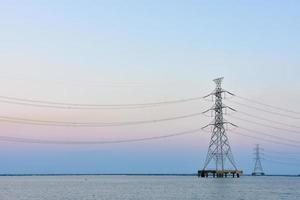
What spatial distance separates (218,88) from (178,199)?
6029 centimetres

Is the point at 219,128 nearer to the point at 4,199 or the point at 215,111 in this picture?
the point at 215,111

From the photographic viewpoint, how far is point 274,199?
3765 inches

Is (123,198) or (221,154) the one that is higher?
(221,154)

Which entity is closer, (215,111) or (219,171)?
(215,111)

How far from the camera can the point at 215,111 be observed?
478 ft

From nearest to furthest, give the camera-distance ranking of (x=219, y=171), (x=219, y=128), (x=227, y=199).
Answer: (x=227, y=199)
(x=219, y=128)
(x=219, y=171)

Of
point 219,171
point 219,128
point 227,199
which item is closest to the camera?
point 227,199

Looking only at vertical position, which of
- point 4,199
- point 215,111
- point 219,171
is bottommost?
point 4,199

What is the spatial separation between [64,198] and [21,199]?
7.32 m

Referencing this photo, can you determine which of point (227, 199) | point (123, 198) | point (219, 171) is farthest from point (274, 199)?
point (219, 171)

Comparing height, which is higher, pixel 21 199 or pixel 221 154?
pixel 221 154

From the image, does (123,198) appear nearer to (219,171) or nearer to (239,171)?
(219,171)

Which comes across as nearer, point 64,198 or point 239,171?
point 64,198

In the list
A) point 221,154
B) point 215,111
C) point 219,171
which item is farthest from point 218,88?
point 219,171
